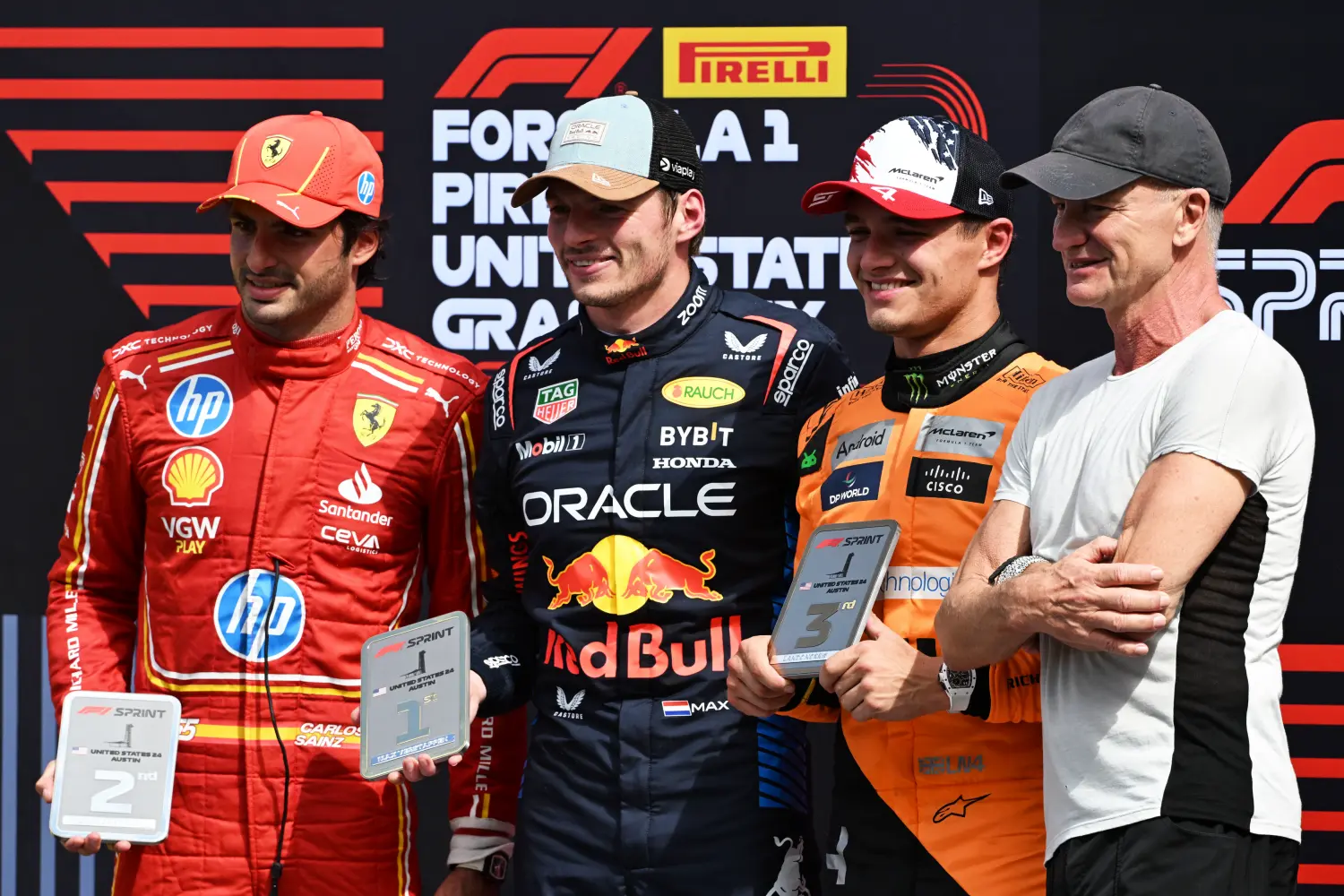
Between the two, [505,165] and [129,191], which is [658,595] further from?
[129,191]

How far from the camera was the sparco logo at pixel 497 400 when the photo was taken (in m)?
2.91

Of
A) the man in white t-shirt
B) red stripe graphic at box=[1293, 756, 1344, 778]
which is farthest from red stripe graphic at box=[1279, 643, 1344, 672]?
the man in white t-shirt

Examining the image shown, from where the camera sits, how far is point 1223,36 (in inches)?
135

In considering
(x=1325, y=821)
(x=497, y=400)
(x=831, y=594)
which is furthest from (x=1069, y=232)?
(x=1325, y=821)

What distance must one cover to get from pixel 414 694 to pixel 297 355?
748 millimetres

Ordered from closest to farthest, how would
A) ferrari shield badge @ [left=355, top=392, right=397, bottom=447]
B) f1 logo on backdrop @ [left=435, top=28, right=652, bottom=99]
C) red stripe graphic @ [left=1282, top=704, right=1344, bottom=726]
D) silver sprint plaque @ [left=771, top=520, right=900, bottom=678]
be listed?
1. silver sprint plaque @ [left=771, top=520, right=900, bottom=678]
2. ferrari shield badge @ [left=355, top=392, right=397, bottom=447]
3. red stripe graphic @ [left=1282, top=704, right=1344, bottom=726]
4. f1 logo on backdrop @ [left=435, top=28, right=652, bottom=99]

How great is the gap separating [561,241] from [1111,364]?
3.51ft

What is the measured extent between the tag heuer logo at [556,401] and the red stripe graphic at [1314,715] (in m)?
1.72

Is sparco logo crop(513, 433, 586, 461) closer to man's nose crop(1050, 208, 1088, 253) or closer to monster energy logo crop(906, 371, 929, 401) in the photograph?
monster energy logo crop(906, 371, 929, 401)

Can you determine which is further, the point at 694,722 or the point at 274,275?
the point at 274,275

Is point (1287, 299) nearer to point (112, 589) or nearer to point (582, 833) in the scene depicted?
point (582, 833)

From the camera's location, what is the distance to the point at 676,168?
9.45ft

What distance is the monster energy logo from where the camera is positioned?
245 cm

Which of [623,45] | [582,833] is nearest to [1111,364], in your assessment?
[582,833]
